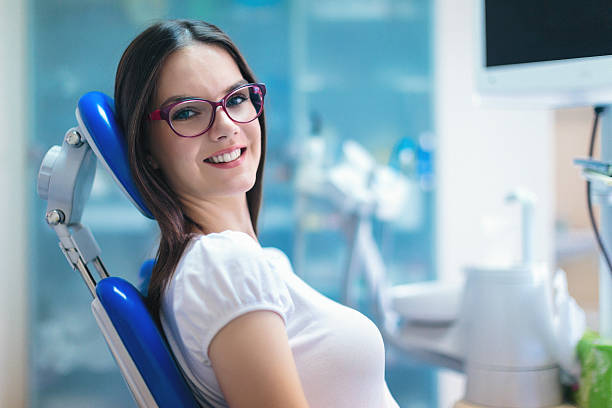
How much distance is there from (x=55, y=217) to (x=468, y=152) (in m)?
2.63

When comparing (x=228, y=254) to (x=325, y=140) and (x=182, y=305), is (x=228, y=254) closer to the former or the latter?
(x=182, y=305)

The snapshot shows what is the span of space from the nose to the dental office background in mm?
1523

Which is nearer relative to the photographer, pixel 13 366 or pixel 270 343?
pixel 270 343

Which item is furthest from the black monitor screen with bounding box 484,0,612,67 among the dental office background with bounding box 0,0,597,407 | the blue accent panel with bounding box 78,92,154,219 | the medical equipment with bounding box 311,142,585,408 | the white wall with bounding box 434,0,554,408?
the white wall with bounding box 434,0,554,408

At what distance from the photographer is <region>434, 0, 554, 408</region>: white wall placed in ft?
10.5

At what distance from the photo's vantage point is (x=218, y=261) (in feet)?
2.81

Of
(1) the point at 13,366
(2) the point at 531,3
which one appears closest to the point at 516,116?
(2) the point at 531,3

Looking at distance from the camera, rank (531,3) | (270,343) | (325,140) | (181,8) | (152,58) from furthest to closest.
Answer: (325,140), (181,8), (531,3), (152,58), (270,343)

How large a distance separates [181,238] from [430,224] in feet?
7.09

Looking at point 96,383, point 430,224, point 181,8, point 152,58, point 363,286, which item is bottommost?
point 96,383

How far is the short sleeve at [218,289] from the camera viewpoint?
32.0 inches

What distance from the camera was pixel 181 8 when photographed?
2.70 metres

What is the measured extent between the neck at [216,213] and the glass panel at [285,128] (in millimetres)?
1600

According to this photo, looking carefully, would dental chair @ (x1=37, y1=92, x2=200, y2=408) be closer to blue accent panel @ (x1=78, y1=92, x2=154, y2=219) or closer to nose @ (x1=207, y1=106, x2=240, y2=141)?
blue accent panel @ (x1=78, y1=92, x2=154, y2=219)
